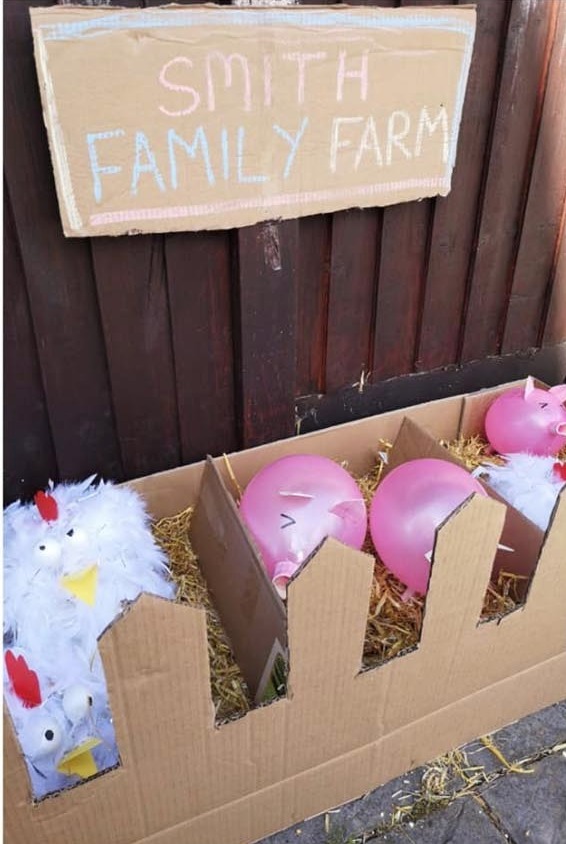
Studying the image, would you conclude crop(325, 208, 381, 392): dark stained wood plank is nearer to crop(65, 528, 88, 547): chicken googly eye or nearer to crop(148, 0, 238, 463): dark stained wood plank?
crop(148, 0, 238, 463): dark stained wood plank

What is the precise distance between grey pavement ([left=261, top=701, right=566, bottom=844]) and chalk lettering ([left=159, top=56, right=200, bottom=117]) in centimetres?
141

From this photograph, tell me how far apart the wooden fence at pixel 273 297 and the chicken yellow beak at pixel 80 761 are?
71cm

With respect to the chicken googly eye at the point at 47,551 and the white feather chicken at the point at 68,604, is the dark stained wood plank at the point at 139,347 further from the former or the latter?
the chicken googly eye at the point at 47,551

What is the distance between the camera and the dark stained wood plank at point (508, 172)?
5.68ft

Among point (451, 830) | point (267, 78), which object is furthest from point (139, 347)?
point (451, 830)

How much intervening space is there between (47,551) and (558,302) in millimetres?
1711

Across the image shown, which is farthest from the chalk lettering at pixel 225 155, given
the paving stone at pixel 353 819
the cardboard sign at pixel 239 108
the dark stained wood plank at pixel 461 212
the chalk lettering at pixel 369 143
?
the paving stone at pixel 353 819

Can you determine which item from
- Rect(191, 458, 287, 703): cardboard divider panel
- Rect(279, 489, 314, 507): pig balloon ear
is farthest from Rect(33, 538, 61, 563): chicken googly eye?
Rect(279, 489, 314, 507): pig balloon ear

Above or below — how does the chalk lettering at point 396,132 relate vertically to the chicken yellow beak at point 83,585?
above

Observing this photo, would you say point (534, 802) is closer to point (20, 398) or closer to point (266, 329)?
point (266, 329)

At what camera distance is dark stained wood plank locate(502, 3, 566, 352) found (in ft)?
6.05

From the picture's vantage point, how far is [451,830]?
1.35 metres

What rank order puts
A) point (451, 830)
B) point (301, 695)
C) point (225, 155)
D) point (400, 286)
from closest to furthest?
→ point (301, 695) < point (451, 830) < point (225, 155) < point (400, 286)

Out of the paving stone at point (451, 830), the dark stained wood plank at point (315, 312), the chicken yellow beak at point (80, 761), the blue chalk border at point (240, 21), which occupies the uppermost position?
the blue chalk border at point (240, 21)
